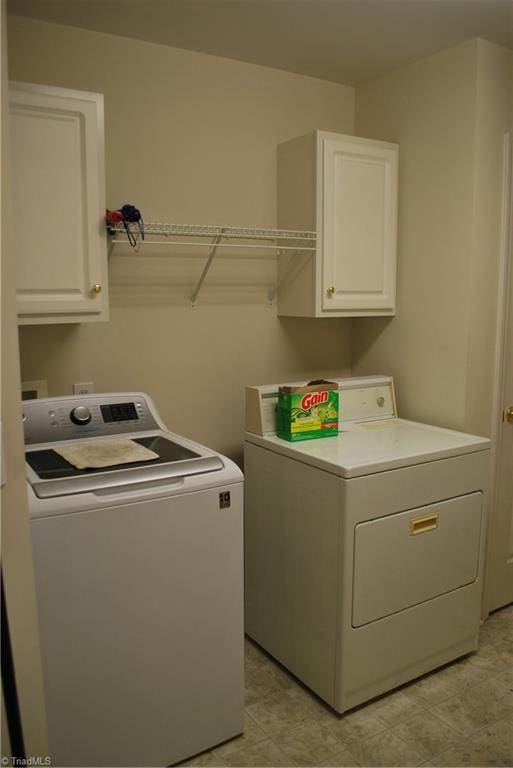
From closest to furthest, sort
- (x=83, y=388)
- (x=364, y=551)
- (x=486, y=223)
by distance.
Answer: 1. (x=364, y=551)
2. (x=83, y=388)
3. (x=486, y=223)

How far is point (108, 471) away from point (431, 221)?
1.72 m

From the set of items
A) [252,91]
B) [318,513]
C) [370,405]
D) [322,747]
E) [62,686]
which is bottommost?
[322,747]

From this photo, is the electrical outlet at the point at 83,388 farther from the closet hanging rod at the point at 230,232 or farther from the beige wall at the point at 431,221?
the beige wall at the point at 431,221

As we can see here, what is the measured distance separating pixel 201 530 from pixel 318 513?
0.49 meters

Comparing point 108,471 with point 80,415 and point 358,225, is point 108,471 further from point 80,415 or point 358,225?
point 358,225

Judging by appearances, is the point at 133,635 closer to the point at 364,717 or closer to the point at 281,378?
the point at 364,717

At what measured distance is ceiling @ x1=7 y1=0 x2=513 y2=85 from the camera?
2061 millimetres

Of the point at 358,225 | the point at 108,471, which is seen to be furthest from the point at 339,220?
the point at 108,471

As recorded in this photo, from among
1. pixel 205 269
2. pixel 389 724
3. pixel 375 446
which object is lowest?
pixel 389 724

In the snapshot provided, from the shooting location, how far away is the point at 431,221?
261 cm

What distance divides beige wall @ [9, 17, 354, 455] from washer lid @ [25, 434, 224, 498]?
0.51 meters

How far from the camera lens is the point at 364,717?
2.15 meters

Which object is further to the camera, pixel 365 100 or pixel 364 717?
pixel 365 100

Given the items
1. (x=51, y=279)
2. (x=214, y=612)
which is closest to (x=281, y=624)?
(x=214, y=612)
